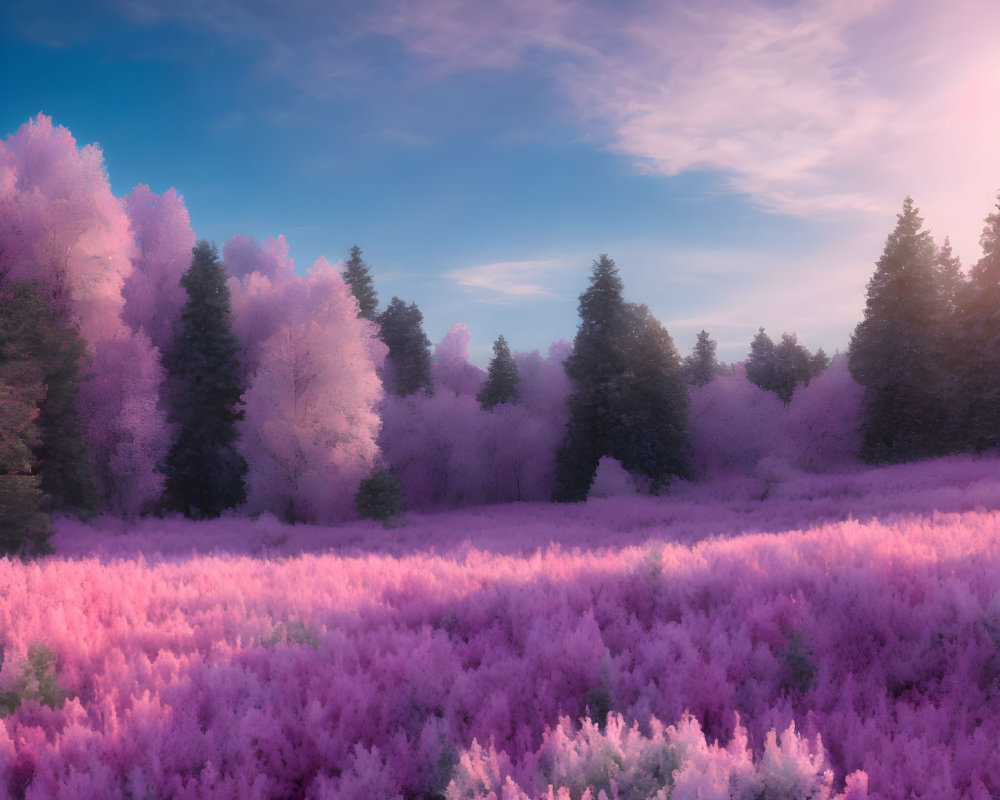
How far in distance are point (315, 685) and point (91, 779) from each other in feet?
4.53

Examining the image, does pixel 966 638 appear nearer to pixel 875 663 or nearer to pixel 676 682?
pixel 875 663

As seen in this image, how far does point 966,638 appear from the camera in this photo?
177 inches

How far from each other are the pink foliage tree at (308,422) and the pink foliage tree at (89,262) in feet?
14.0

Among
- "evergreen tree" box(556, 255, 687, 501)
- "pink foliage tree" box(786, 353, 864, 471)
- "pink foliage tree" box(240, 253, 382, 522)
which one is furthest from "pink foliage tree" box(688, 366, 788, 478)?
"pink foliage tree" box(240, 253, 382, 522)

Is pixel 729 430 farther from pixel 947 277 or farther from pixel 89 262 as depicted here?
pixel 89 262

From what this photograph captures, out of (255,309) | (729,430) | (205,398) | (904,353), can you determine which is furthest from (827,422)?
(205,398)

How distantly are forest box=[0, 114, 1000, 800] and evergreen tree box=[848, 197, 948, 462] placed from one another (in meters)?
0.16

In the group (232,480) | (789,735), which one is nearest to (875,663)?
(789,735)

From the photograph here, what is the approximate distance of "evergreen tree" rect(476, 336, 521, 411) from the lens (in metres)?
44.2

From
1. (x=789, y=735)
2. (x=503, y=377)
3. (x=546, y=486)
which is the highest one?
(x=503, y=377)

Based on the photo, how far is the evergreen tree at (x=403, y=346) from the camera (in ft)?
153

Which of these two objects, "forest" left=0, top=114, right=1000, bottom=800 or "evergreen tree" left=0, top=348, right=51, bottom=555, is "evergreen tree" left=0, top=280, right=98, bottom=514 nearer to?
"forest" left=0, top=114, right=1000, bottom=800

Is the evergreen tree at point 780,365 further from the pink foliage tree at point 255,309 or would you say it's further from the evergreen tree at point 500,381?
the pink foliage tree at point 255,309

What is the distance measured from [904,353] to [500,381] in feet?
85.2
